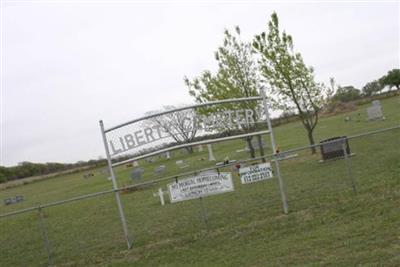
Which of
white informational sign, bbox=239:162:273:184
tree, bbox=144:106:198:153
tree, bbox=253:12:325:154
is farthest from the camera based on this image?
tree, bbox=253:12:325:154

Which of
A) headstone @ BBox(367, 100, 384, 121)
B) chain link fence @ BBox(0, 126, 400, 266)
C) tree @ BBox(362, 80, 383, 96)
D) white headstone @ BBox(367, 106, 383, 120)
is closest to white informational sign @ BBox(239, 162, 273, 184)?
chain link fence @ BBox(0, 126, 400, 266)

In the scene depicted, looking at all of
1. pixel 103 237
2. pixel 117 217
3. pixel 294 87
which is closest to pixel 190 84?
pixel 294 87

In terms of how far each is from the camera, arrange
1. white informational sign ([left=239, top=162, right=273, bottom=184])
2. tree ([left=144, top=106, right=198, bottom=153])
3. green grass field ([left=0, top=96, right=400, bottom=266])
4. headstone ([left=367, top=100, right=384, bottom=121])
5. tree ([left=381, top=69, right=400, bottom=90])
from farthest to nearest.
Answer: tree ([left=381, top=69, right=400, bottom=90])
headstone ([left=367, top=100, right=384, bottom=121])
white informational sign ([left=239, top=162, right=273, bottom=184])
tree ([left=144, top=106, right=198, bottom=153])
green grass field ([left=0, top=96, right=400, bottom=266])

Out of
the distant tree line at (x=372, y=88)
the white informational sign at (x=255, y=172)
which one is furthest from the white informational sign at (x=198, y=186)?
the distant tree line at (x=372, y=88)

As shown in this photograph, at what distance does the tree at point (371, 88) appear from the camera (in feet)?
303

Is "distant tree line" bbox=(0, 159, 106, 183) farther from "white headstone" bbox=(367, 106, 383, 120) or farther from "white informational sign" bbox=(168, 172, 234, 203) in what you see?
"white informational sign" bbox=(168, 172, 234, 203)

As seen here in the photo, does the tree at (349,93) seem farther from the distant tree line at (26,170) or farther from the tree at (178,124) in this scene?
the tree at (178,124)

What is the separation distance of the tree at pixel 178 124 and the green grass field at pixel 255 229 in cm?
221

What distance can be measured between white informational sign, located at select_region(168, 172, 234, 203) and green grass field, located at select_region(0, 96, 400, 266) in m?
0.84

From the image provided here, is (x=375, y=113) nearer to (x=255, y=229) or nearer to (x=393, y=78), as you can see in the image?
(x=255, y=229)

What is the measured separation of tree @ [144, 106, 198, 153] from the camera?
1100cm

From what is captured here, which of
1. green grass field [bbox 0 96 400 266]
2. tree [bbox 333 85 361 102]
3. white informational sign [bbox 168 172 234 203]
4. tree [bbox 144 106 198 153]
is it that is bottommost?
green grass field [bbox 0 96 400 266]

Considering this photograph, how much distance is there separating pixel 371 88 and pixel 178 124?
9085cm

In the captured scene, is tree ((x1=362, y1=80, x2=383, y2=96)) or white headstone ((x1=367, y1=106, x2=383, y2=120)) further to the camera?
tree ((x1=362, y1=80, x2=383, y2=96))
